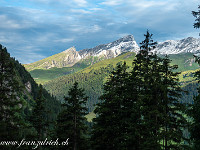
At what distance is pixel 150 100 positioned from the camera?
21.2 meters

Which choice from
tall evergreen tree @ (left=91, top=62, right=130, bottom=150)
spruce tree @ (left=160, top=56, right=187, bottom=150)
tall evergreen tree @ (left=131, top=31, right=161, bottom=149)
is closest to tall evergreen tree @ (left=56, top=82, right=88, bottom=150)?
tall evergreen tree @ (left=91, top=62, right=130, bottom=150)

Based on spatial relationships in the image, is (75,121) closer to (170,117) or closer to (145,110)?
(145,110)

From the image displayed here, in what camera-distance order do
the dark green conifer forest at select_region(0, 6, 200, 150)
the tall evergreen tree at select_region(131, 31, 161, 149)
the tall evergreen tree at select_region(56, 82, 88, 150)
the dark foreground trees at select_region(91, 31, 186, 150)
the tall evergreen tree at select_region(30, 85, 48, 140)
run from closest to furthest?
the tall evergreen tree at select_region(131, 31, 161, 149) < the dark green conifer forest at select_region(0, 6, 200, 150) < the dark foreground trees at select_region(91, 31, 186, 150) < the tall evergreen tree at select_region(56, 82, 88, 150) < the tall evergreen tree at select_region(30, 85, 48, 140)

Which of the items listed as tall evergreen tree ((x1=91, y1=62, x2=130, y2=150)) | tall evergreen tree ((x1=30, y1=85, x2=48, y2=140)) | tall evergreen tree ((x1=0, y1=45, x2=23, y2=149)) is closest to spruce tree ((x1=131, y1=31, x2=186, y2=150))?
tall evergreen tree ((x1=91, y1=62, x2=130, y2=150))

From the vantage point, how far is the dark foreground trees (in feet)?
64.7

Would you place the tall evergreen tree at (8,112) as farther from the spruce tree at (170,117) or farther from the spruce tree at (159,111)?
the spruce tree at (170,117)

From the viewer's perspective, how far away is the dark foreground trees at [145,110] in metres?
19.7

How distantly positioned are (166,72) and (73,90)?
504 inches

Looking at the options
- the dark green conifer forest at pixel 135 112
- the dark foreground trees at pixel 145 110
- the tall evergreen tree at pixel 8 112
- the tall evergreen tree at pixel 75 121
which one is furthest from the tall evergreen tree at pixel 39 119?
the tall evergreen tree at pixel 8 112

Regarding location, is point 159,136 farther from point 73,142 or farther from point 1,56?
point 1,56

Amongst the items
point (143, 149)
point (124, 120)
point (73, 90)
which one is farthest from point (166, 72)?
point (73, 90)

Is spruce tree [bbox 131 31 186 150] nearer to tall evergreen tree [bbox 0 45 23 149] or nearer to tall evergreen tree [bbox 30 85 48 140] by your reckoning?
tall evergreen tree [bbox 0 45 23 149]

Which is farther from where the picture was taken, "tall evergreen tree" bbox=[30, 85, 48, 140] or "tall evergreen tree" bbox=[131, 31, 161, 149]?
"tall evergreen tree" bbox=[30, 85, 48, 140]

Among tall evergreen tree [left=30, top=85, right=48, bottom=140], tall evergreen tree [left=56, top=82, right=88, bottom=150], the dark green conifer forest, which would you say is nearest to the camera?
the dark green conifer forest
